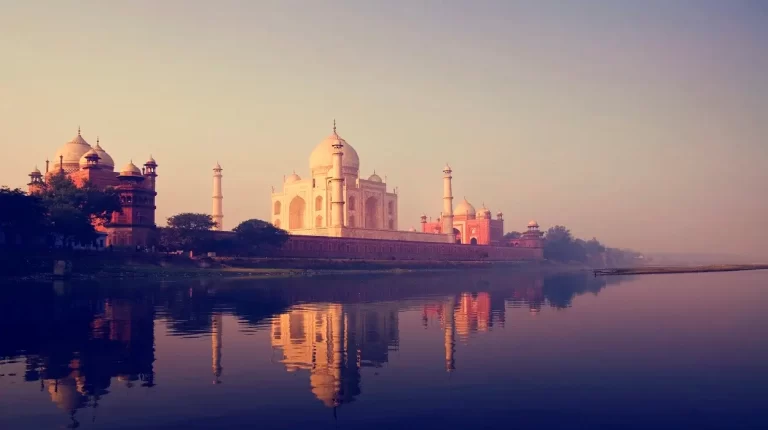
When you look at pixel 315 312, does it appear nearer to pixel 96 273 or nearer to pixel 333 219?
pixel 96 273

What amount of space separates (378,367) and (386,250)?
174 ft

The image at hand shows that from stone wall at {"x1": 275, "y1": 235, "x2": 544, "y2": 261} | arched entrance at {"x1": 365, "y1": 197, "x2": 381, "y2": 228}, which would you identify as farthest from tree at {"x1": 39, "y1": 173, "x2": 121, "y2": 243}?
arched entrance at {"x1": 365, "y1": 197, "x2": 381, "y2": 228}

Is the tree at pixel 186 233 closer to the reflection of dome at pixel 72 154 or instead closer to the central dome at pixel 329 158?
the reflection of dome at pixel 72 154

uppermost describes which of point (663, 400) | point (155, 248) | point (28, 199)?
point (28, 199)

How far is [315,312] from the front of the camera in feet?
65.5

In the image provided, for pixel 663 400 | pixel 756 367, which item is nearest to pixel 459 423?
pixel 663 400

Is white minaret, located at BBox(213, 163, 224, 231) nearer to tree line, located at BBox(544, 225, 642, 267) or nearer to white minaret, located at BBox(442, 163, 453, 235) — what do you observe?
white minaret, located at BBox(442, 163, 453, 235)

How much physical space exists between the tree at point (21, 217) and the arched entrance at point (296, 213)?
35.6 meters

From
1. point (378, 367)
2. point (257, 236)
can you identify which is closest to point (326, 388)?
point (378, 367)

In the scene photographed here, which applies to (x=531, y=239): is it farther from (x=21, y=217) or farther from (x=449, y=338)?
(x=449, y=338)

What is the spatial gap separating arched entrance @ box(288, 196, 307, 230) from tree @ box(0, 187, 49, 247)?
35613mm

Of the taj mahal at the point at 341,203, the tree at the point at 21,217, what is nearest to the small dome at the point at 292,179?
the taj mahal at the point at 341,203

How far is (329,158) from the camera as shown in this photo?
69250 millimetres

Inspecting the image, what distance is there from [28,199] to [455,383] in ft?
112
